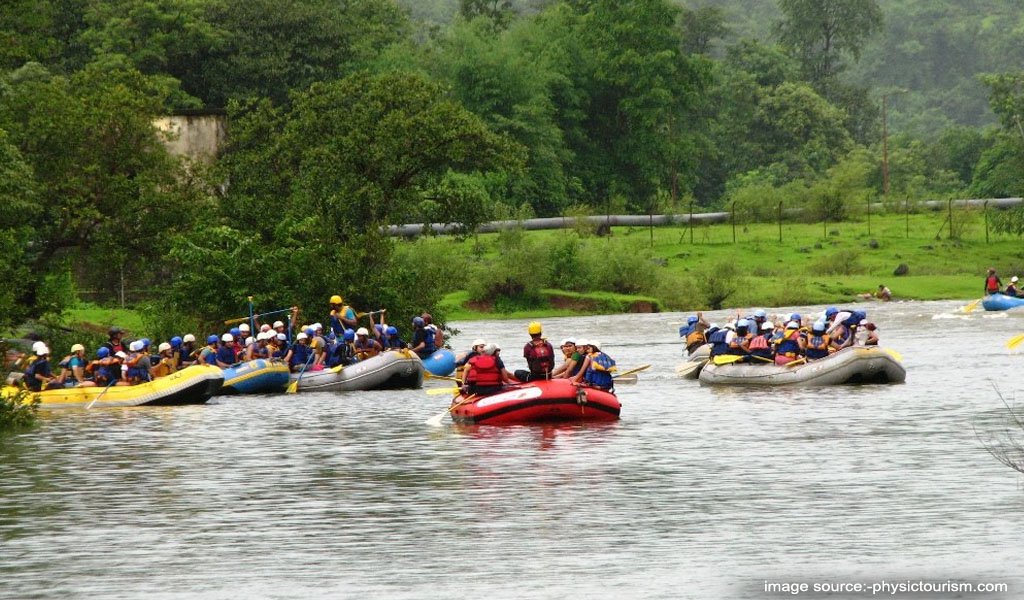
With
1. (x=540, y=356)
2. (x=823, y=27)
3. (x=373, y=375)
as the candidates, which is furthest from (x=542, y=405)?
(x=823, y=27)

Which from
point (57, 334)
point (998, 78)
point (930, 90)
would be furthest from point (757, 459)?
point (930, 90)

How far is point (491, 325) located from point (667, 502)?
4506 centimetres

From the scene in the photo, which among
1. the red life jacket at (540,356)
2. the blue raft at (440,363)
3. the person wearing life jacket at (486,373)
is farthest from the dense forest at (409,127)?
the red life jacket at (540,356)

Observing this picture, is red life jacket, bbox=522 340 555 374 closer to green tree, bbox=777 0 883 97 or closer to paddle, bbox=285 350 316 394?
paddle, bbox=285 350 316 394

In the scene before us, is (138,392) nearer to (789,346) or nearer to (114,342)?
(114,342)

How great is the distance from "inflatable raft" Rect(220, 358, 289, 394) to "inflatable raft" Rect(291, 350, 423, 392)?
52cm

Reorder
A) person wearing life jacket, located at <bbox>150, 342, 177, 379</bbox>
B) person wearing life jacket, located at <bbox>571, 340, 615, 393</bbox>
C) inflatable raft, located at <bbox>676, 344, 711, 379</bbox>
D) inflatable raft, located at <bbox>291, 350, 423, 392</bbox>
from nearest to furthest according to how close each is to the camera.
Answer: person wearing life jacket, located at <bbox>571, 340, 615, 393</bbox> < person wearing life jacket, located at <bbox>150, 342, 177, 379</bbox> < inflatable raft, located at <bbox>291, 350, 423, 392</bbox> < inflatable raft, located at <bbox>676, 344, 711, 379</bbox>

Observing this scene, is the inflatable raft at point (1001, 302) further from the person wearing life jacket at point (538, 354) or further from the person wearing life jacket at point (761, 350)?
the person wearing life jacket at point (538, 354)

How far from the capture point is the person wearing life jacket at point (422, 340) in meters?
42.3

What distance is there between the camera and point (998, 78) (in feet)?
290

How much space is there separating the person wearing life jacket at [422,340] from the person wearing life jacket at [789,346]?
9.08m

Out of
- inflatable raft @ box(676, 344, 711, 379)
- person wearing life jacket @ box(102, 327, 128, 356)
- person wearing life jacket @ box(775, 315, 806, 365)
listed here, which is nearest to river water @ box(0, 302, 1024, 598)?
person wearing life jacket @ box(775, 315, 806, 365)

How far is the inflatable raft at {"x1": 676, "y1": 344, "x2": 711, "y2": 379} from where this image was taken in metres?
40.5

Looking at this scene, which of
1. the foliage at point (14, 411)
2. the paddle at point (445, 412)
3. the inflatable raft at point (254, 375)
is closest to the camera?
the foliage at point (14, 411)
